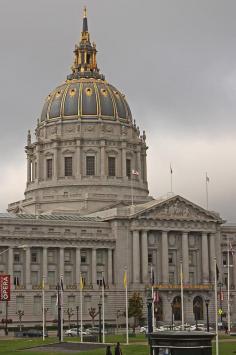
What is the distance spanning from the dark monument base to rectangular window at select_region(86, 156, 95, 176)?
430 ft

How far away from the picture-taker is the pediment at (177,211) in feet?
472

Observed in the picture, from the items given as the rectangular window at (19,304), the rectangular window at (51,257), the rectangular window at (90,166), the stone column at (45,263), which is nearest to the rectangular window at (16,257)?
the stone column at (45,263)

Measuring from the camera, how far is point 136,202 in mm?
159250

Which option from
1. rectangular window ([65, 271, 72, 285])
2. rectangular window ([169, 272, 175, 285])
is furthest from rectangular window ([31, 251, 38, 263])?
rectangular window ([169, 272, 175, 285])

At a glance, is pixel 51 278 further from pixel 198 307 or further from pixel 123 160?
pixel 123 160

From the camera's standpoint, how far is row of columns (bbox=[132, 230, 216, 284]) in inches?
5551

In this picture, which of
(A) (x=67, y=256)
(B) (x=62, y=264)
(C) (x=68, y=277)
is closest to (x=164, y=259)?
(A) (x=67, y=256)

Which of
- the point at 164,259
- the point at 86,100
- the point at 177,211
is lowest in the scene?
the point at 164,259

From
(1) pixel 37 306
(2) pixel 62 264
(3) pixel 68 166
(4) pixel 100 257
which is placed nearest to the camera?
(1) pixel 37 306

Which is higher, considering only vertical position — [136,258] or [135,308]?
[136,258]

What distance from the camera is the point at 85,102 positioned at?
166m

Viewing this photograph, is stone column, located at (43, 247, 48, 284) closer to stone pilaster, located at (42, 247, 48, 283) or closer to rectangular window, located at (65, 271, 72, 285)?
stone pilaster, located at (42, 247, 48, 283)

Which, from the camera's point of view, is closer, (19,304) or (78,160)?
(19,304)

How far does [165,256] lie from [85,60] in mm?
54802
